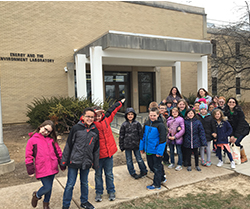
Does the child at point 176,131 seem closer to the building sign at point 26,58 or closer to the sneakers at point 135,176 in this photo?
the sneakers at point 135,176

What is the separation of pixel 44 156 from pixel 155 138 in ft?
6.34

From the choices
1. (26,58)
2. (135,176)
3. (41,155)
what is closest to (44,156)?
(41,155)

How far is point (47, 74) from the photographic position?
13383mm

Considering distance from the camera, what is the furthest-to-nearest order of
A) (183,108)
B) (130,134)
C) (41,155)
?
1. (183,108)
2. (130,134)
3. (41,155)

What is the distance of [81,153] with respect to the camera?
3.18 metres

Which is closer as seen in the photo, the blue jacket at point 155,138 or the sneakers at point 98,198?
the sneakers at point 98,198

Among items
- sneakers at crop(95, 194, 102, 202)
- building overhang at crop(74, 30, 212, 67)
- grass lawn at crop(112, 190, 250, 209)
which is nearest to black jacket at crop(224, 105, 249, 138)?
grass lawn at crop(112, 190, 250, 209)

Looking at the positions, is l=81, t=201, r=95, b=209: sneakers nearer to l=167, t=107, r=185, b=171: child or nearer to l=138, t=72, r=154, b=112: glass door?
l=167, t=107, r=185, b=171: child

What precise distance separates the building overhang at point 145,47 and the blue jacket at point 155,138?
589cm

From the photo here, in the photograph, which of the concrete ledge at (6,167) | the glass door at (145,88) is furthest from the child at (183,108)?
the glass door at (145,88)

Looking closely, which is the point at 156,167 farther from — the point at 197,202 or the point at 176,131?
the point at 176,131

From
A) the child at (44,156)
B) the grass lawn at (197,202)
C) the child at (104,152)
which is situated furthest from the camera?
the child at (104,152)

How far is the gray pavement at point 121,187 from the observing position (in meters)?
3.59

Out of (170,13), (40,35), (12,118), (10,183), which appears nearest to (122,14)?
(170,13)
